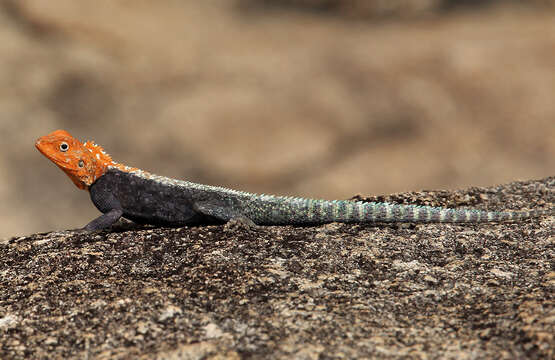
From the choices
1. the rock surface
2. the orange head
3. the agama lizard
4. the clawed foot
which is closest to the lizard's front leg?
the agama lizard

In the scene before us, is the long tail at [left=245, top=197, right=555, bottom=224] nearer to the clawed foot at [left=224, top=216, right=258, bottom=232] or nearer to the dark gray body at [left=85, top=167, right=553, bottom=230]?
the dark gray body at [left=85, top=167, right=553, bottom=230]

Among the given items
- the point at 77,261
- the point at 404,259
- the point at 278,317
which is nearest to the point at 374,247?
the point at 404,259

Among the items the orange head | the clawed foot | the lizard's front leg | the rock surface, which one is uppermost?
the orange head

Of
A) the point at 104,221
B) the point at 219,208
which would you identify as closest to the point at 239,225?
the point at 219,208

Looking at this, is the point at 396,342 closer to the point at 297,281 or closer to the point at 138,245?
the point at 297,281

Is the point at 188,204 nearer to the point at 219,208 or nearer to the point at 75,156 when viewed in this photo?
the point at 219,208

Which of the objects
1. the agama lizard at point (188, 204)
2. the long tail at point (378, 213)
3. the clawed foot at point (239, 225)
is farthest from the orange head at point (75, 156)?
the long tail at point (378, 213)
